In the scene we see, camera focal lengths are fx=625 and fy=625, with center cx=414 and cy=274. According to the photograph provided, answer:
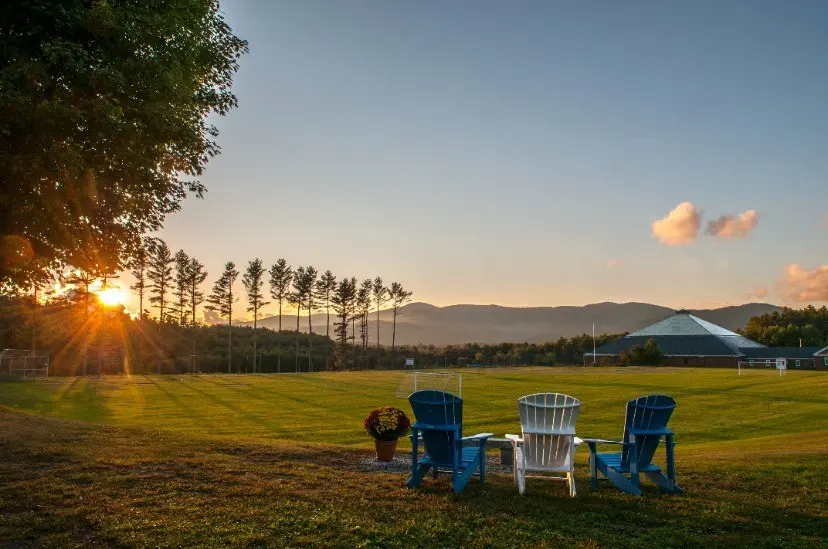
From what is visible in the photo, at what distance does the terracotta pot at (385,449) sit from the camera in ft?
37.5

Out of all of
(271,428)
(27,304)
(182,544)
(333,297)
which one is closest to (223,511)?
(182,544)

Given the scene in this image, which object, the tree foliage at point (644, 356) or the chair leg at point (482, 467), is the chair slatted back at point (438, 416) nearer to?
the chair leg at point (482, 467)

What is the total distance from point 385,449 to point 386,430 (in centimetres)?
37

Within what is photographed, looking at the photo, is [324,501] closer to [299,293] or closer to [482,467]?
[482,467]

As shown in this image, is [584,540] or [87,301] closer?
[584,540]

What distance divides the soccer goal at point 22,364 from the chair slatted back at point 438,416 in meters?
51.9

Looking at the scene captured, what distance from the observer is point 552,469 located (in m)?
8.62

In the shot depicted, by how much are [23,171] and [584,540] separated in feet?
34.6

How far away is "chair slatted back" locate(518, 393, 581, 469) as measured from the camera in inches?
342

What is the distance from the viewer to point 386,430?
11.4 metres

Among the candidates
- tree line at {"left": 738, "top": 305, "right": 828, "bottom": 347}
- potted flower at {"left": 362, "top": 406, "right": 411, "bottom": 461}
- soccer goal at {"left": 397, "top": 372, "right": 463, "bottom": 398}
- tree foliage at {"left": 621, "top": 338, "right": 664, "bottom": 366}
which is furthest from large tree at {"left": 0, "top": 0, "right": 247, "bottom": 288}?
tree line at {"left": 738, "top": 305, "right": 828, "bottom": 347}

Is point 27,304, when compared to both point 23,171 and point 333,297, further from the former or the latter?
point 333,297

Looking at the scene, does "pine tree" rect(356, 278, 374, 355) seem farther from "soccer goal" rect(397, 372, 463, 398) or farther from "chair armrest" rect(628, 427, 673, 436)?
"chair armrest" rect(628, 427, 673, 436)

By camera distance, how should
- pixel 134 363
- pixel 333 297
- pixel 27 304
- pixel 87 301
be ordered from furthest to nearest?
1. pixel 333 297
2. pixel 134 363
3. pixel 27 304
4. pixel 87 301
